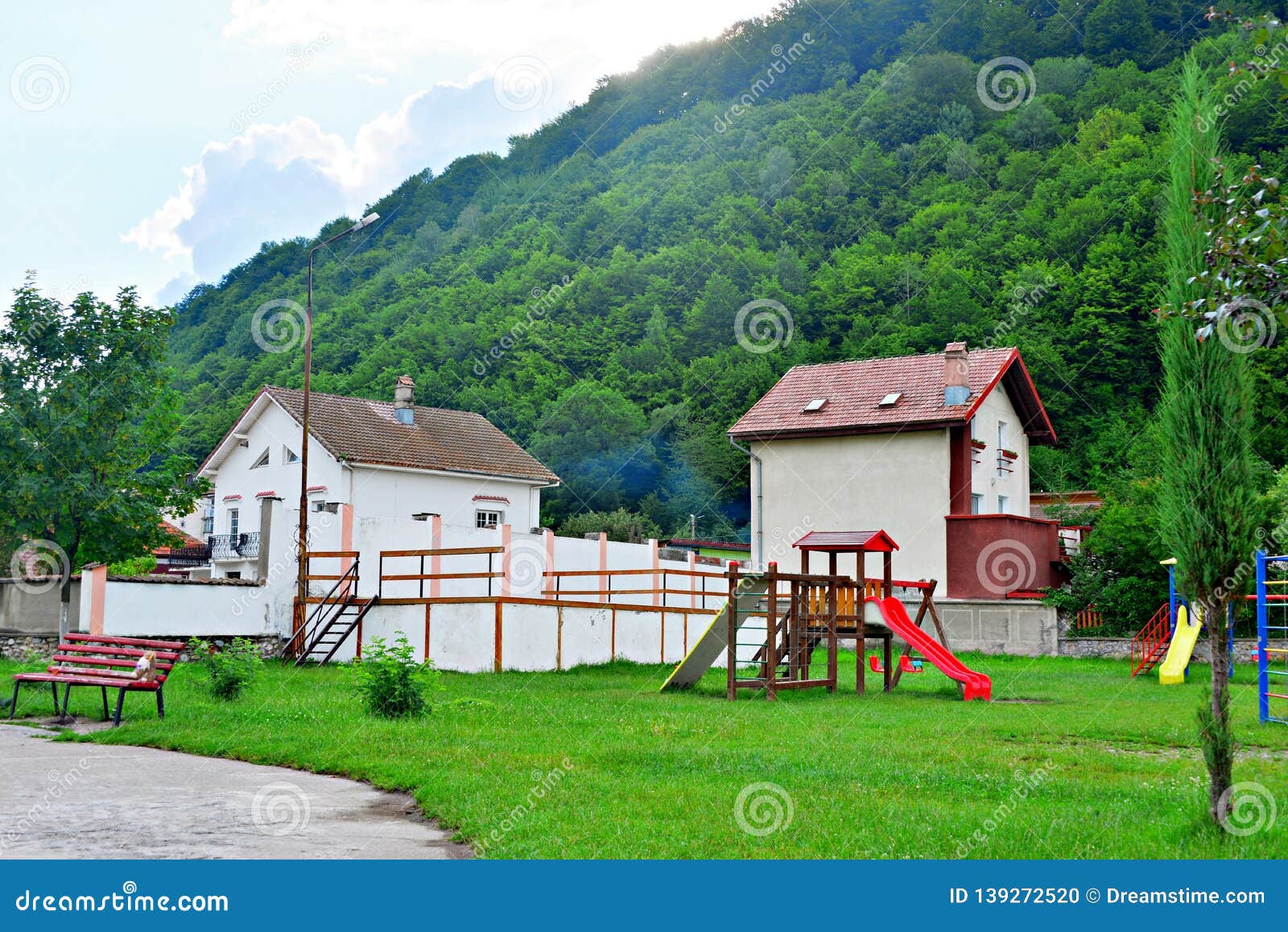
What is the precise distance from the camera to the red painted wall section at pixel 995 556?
3375cm

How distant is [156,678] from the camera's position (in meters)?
12.8

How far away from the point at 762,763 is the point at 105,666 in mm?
8228

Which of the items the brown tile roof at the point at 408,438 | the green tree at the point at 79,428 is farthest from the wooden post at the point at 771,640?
the brown tile roof at the point at 408,438

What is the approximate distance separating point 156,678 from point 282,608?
11831 millimetres

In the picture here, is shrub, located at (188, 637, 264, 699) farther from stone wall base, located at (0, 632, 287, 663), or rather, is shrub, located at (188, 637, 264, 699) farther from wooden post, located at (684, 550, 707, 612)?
wooden post, located at (684, 550, 707, 612)

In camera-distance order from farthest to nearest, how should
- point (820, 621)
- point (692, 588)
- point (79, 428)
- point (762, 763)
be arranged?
point (692, 588), point (79, 428), point (820, 621), point (762, 763)

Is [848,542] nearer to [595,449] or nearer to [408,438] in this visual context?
[408,438]

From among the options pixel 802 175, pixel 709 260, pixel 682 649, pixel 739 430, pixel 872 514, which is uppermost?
pixel 802 175

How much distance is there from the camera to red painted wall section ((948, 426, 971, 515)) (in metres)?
34.8

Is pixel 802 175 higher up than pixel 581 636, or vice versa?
pixel 802 175

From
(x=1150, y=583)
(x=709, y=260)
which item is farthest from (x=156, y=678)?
(x=709, y=260)

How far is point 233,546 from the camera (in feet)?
143

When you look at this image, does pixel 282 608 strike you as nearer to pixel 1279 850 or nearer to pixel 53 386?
pixel 53 386

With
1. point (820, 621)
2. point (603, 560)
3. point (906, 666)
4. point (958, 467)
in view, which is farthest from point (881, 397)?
point (820, 621)
